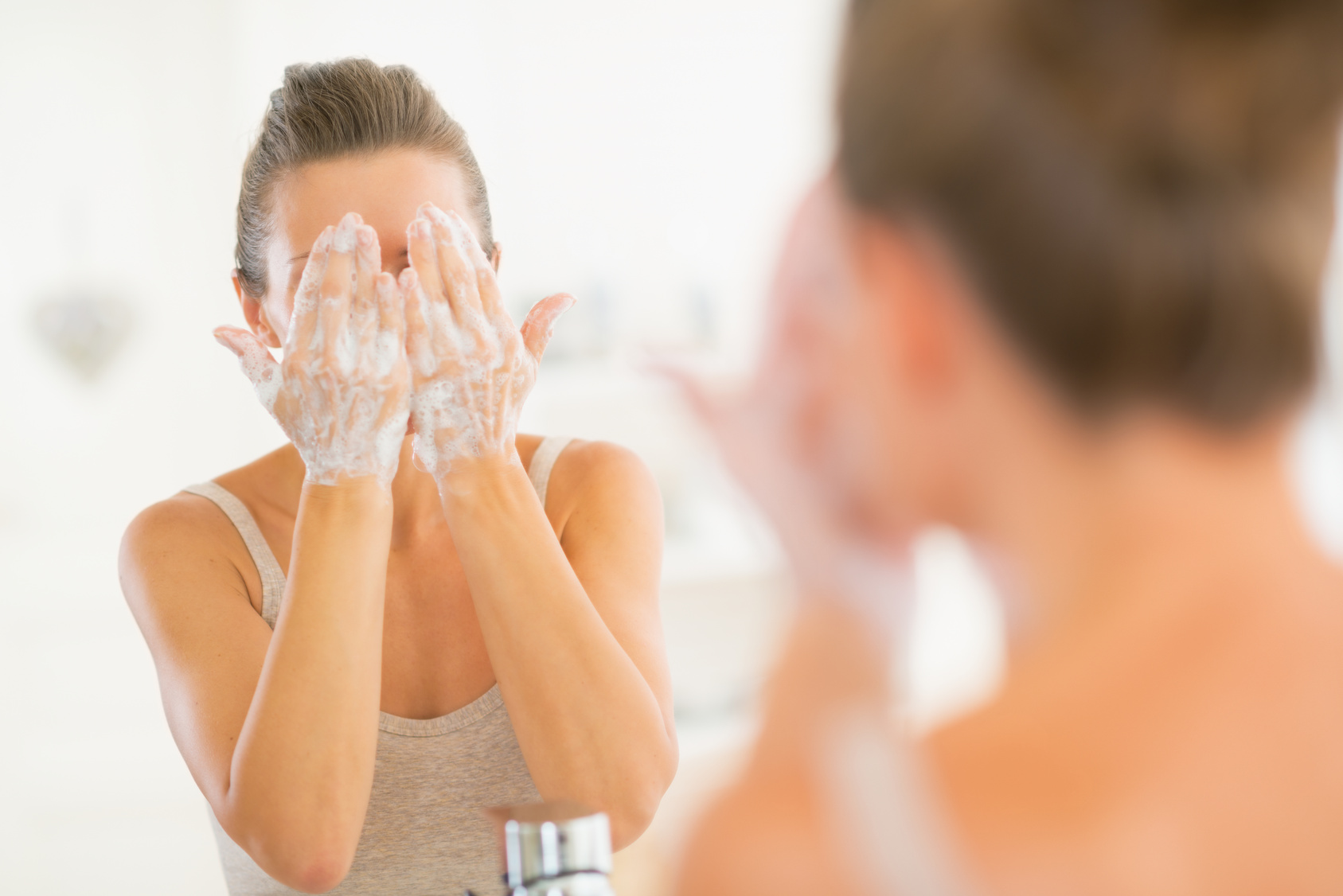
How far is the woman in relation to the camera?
2.06 feet

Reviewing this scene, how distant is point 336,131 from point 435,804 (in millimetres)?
458

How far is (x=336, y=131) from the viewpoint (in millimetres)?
731

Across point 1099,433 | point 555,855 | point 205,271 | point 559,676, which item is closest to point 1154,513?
point 1099,433

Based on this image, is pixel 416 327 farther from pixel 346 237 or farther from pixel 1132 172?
pixel 1132 172

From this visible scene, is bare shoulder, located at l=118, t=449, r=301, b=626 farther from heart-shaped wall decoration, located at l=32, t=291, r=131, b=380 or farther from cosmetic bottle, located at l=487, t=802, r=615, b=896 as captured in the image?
heart-shaped wall decoration, located at l=32, t=291, r=131, b=380

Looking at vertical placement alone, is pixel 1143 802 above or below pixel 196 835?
above

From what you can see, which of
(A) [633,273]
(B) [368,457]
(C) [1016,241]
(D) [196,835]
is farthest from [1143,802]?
(D) [196,835]

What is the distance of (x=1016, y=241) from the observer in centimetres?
27

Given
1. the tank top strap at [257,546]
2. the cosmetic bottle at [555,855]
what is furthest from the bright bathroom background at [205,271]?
the cosmetic bottle at [555,855]

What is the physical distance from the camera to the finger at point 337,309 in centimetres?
65

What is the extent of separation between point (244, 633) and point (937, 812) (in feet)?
1.81

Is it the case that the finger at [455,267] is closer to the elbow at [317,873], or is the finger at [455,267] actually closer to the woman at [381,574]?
the woman at [381,574]

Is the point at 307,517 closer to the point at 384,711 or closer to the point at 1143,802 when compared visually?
the point at 384,711

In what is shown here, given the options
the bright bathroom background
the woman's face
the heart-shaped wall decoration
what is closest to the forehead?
the woman's face
